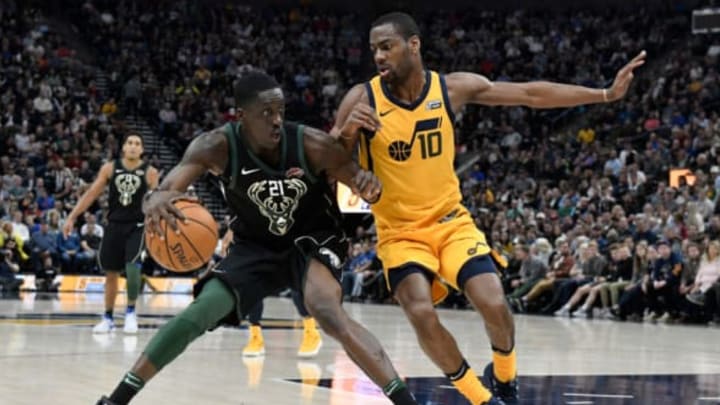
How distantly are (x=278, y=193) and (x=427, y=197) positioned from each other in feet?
2.75

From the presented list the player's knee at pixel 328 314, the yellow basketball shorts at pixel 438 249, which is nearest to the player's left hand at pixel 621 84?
the yellow basketball shorts at pixel 438 249

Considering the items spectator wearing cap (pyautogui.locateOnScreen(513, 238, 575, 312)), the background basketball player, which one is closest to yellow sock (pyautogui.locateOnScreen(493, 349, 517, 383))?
the background basketball player

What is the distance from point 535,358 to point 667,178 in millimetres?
11200

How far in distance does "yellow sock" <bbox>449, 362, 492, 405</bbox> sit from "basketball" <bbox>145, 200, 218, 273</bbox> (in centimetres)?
140

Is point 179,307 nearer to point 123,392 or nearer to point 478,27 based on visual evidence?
point 123,392

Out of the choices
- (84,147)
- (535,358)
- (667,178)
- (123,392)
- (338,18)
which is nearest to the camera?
(123,392)

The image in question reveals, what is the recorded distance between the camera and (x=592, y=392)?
7.34 meters

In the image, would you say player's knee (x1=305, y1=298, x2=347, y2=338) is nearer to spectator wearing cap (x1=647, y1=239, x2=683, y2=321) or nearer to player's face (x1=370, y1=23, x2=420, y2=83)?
player's face (x1=370, y1=23, x2=420, y2=83)

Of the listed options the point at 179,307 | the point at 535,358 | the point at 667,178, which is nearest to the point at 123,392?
the point at 535,358

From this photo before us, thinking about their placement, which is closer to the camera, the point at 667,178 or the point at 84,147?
the point at 667,178

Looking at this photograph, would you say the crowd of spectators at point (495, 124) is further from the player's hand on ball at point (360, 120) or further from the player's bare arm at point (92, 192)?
the player's hand on ball at point (360, 120)

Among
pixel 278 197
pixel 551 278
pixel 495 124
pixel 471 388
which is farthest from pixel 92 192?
pixel 495 124

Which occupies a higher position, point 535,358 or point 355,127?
point 355,127

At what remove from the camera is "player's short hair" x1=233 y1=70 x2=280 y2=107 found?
5.42 m
